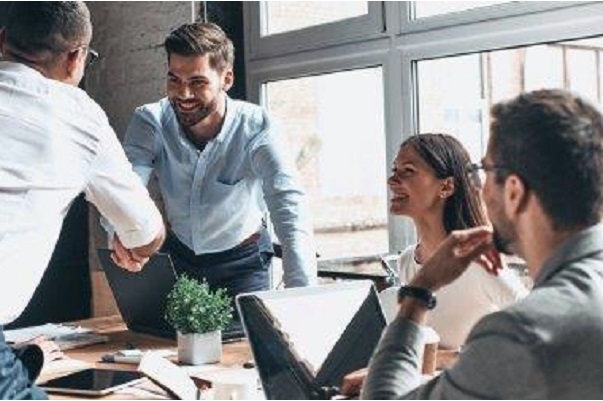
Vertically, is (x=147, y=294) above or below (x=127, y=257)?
below

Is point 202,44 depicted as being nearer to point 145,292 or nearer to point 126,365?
point 145,292

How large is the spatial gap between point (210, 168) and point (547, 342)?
165 centimetres

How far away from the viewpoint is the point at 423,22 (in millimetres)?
2900

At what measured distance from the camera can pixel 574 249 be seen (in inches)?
46.5

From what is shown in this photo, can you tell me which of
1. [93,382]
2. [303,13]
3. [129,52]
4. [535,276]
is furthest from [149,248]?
[129,52]

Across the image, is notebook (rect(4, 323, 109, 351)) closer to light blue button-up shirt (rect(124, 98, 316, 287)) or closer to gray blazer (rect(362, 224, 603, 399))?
light blue button-up shirt (rect(124, 98, 316, 287))

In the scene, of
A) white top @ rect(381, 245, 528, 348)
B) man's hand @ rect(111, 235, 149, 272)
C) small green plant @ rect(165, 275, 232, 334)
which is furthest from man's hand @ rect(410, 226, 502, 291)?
man's hand @ rect(111, 235, 149, 272)

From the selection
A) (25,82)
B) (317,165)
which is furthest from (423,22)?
(25,82)

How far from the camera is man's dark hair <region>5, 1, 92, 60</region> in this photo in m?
1.66

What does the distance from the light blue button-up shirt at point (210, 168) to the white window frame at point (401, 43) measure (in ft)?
1.98

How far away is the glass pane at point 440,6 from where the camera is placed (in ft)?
9.14

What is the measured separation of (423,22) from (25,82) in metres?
1.66

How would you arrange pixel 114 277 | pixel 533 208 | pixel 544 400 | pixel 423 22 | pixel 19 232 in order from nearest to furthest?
pixel 544 400 < pixel 533 208 < pixel 19 232 < pixel 114 277 < pixel 423 22

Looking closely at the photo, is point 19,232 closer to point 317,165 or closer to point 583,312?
point 583,312
